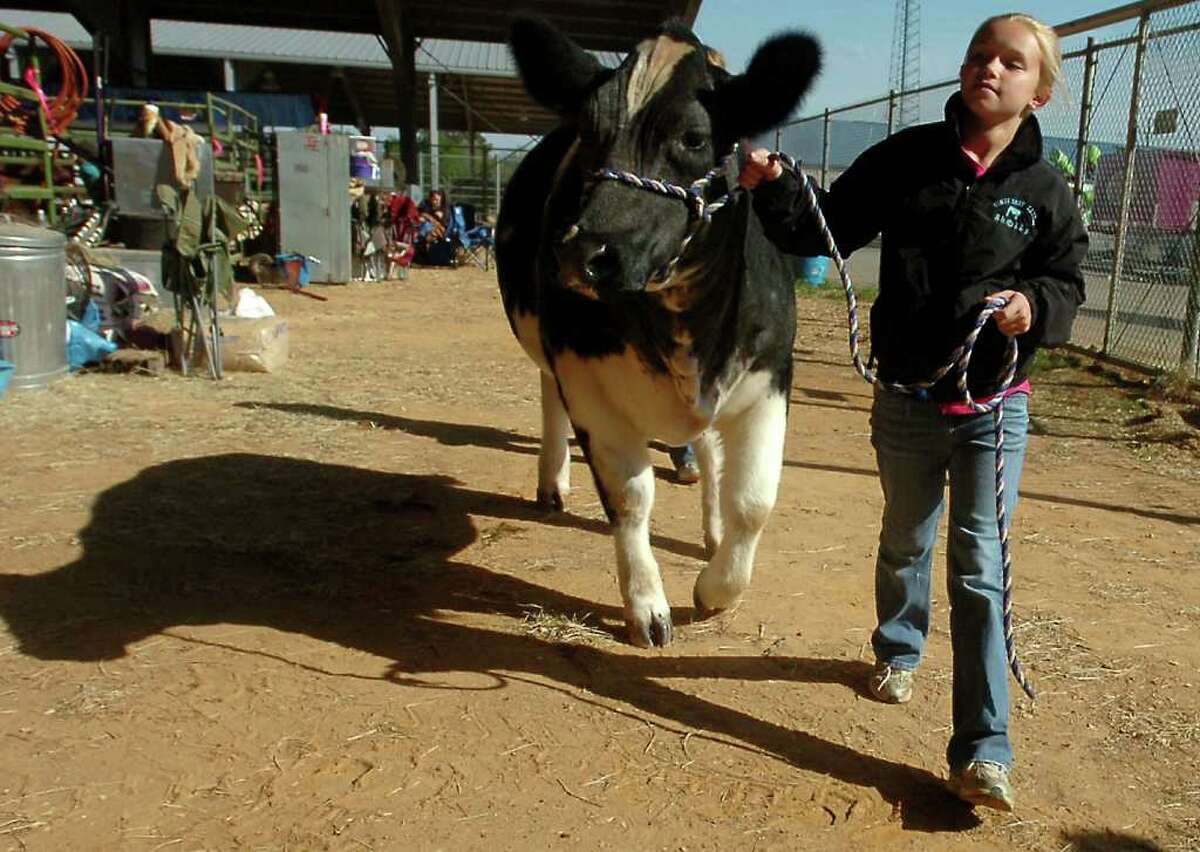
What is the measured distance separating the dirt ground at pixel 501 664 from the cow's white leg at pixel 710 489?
7.5 inches

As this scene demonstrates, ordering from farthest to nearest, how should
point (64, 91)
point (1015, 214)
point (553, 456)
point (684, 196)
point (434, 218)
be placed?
point (434, 218), point (64, 91), point (553, 456), point (684, 196), point (1015, 214)

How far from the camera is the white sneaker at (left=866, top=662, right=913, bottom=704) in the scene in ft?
10.7

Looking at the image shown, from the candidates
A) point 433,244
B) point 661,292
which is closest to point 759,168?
point 661,292

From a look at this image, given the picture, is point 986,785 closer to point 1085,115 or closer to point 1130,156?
point 1130,156

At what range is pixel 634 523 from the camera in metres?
3.64

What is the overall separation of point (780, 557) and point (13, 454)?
14.6 ft

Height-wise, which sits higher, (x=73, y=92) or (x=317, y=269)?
(x=73, y=92)

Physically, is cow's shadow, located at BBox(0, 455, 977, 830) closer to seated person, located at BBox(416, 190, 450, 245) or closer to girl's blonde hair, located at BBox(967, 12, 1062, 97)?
girl's blonde hair, located at BBox(967, 12, 1062, 97)

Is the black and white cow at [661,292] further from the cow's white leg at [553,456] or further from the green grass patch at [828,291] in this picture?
the green grass patch at [828,291]

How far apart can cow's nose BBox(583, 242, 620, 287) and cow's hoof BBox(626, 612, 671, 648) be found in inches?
58.7

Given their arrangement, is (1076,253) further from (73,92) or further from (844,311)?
(73,92)

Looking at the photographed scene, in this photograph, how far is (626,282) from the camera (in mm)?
2568

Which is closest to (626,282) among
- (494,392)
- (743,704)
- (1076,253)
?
(1076,253)

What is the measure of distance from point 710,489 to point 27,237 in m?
5.82
